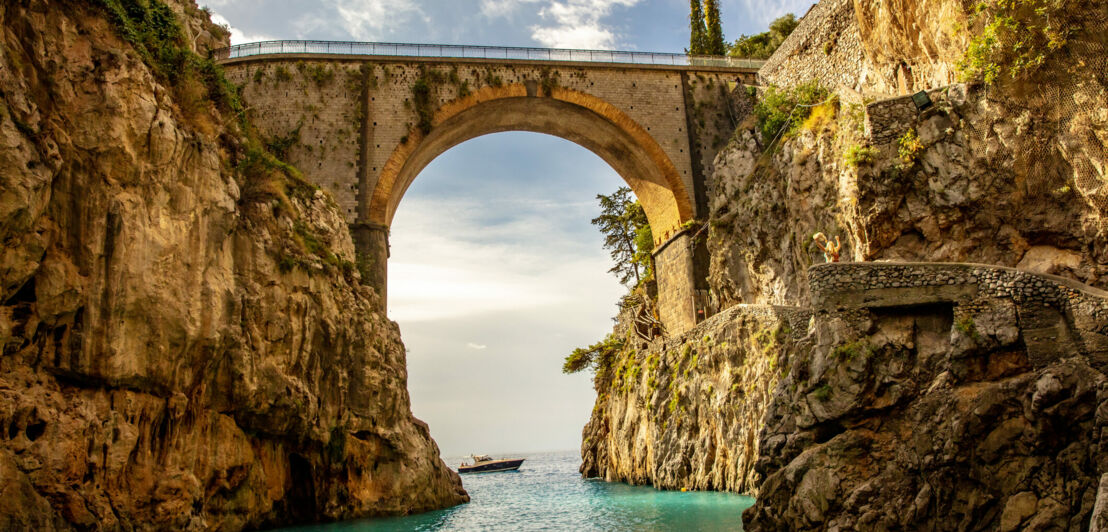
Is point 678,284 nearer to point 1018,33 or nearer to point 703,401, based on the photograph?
point 703,401

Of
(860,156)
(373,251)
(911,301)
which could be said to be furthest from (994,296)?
(373,251)

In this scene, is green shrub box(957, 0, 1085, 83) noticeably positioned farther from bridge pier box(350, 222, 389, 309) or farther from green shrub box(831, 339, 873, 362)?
bridge pier box(350, 222, 389, 309)

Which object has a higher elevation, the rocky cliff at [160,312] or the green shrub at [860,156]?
the green shrub at [860,156]

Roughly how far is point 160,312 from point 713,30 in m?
30.2

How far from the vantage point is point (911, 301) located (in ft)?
41.6

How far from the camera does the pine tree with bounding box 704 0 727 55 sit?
36688 mm

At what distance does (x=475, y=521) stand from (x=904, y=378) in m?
11.1

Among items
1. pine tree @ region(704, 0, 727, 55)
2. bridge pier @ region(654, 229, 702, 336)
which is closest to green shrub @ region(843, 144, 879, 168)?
bridge pier @ region(654, 229, 702, 336)

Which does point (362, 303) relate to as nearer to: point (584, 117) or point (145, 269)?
point (145, 269)

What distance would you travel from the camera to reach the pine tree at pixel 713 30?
36688mm

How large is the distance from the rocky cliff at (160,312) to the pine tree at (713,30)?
2321 centimetres

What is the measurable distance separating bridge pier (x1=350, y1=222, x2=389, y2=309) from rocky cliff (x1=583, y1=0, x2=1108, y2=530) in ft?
32.2

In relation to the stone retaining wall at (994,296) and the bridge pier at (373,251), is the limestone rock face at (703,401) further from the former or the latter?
the bridge pier at (373,251)

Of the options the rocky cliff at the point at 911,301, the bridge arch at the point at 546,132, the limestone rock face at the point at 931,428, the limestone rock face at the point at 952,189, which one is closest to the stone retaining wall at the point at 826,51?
the rocky cliff at the point at 911,301
